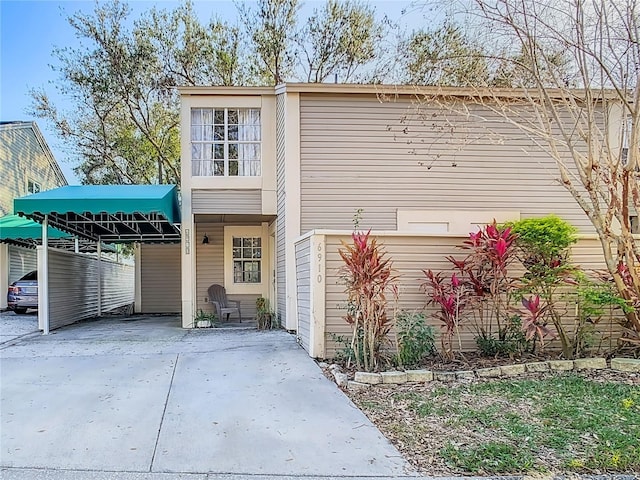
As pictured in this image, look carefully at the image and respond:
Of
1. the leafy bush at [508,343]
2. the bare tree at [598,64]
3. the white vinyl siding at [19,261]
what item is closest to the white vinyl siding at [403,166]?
the bare tree at [598,64]

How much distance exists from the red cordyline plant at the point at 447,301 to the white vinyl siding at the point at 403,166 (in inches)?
122

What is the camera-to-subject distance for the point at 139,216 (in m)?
11.5

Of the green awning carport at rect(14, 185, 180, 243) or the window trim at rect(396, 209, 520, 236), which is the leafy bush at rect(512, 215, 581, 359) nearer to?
the window trim at rect(396, 209, 520, 236)

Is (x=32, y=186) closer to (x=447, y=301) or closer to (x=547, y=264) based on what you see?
(x=447, y=301)

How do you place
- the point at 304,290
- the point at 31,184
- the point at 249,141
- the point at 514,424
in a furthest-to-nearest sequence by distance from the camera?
the point at 31,184, the point at 249,141, the point at 304,290, the point at 514,424

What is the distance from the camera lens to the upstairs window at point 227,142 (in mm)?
10266

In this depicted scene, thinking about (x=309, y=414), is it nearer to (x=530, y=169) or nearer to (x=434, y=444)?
(x=434, y=444)

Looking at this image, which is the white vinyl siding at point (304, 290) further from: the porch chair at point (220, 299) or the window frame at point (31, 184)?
the window frame at point (31, 184)

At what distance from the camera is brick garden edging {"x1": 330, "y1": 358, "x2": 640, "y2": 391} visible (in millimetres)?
5316

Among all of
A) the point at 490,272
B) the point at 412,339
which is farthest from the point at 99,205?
the point at 490,272

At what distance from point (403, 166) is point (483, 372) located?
15.9 ft

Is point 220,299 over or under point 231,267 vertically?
under

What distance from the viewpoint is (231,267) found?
41.2 feet

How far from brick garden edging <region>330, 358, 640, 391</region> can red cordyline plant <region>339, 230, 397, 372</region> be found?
0.36 metres
